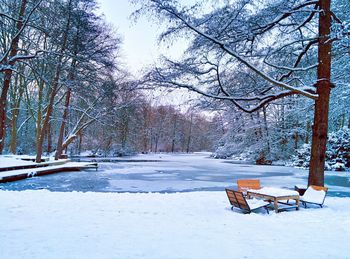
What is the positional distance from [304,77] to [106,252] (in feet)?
27.2

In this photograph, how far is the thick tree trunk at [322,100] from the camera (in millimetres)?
7590

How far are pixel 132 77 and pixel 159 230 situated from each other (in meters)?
8.55

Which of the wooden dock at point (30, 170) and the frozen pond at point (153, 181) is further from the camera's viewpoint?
the wooden dock at point (30, 170)

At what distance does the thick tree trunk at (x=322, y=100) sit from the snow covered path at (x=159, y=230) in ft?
3.64

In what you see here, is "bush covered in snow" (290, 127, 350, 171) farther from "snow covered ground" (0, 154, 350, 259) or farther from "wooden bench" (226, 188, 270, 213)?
"wooden bench" (226, 188, 270, 213)

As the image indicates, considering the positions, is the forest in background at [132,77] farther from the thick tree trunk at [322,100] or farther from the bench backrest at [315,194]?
the bench backrest at [315,194]

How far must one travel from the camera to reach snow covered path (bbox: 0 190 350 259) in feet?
12.4

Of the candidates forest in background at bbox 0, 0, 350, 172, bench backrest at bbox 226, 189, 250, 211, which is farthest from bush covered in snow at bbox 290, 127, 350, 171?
bench backrest at bbox 226, 189, 250, 211

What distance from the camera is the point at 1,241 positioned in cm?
392

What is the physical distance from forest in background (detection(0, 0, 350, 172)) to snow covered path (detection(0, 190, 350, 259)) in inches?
119

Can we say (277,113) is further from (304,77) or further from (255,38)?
(255,38)

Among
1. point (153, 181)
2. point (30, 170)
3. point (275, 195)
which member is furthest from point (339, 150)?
point (30, 170)

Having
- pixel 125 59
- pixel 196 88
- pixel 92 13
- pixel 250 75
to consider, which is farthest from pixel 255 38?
pixel 125 59

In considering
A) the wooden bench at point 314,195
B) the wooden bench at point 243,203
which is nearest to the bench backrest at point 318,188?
the wooden bench at point 314,195
